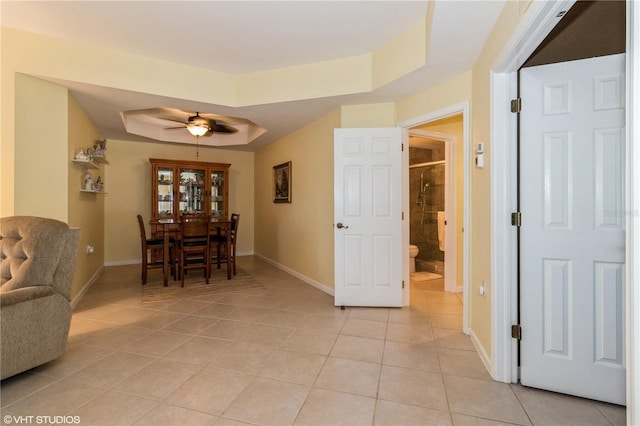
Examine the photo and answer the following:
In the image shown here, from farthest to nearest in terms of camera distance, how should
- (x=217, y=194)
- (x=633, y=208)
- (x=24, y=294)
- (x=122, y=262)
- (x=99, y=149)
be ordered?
(x=217, y=194) < (x=122, y=262) < (x=99, y=149) < (x=24, y=294) < (x=633, y=208)

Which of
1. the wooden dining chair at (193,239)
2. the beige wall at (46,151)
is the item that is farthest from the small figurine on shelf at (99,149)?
the wooden dining chair at (193,239)

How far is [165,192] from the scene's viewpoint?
5.75 m

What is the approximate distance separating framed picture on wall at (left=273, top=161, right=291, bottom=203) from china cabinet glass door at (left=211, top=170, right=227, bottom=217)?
127 centimetres

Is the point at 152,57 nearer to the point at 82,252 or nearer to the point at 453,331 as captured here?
the point at 82,252

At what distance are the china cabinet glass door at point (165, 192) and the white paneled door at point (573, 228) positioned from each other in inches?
222

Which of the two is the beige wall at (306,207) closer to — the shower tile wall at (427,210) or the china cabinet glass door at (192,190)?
the china cabinet glass door at (192,190)

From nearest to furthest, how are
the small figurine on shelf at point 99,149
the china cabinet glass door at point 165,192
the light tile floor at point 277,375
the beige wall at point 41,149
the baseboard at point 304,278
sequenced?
the light tile floor at point 277,375 → the beige wall at point 41,149 → the small figurine on shelf at point 99,149 → the baseboard at point 304,278 → the china cabinet glass door at point 165,192

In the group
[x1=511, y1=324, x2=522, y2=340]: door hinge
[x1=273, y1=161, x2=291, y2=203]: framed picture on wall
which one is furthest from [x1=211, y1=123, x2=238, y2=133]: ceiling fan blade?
[x1=511, y1=324, x2=522, y2=340]: door hinge

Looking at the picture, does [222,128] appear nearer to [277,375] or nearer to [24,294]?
[24,294]

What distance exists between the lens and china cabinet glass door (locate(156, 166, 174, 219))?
5676 millimetres

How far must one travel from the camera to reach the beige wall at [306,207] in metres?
3.96

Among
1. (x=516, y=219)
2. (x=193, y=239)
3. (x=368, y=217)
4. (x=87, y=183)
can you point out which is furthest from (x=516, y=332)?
(x=87, y=183)

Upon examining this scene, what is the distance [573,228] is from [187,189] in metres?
5.78

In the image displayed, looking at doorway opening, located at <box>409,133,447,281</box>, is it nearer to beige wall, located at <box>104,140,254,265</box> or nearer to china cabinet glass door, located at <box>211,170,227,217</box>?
china cabinet glass door, located at <box>211,170,227,217</box>
